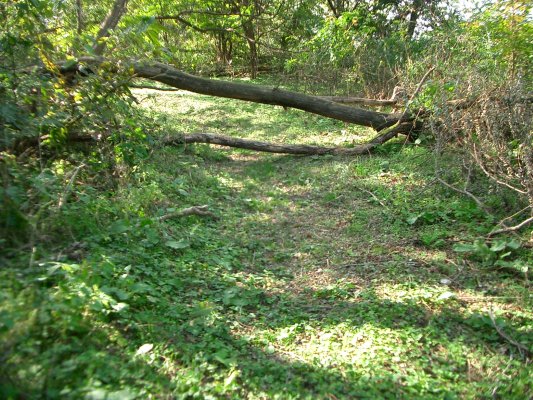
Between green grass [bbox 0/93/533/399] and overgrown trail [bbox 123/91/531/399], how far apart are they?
0.01 m

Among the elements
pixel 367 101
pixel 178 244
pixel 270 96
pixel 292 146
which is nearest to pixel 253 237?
pixel 178 244

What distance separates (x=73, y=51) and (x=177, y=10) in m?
8.30

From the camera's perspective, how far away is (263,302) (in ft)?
11.1

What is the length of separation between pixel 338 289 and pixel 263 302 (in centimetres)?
71

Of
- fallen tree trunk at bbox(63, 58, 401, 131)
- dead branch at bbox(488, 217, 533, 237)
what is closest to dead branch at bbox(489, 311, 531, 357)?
dead branch at bbox(488, 217, 533, 237)

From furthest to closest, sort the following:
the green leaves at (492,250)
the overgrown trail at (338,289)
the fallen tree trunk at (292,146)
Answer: the fallen tree trunk at (292,146) → the green leaves at (492,250) → the overgrown trail at (338,289)

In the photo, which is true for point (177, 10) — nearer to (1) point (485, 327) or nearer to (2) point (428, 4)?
(2) point (428, 4)

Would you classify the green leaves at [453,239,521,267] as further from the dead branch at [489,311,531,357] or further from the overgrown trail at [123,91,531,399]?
the dead branch at [489,311,531,357]

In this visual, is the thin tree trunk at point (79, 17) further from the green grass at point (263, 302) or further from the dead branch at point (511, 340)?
the dead branch at point (511, 340)

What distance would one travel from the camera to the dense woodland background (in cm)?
241

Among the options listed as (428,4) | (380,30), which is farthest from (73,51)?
(428,4)

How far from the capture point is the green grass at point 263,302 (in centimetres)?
220

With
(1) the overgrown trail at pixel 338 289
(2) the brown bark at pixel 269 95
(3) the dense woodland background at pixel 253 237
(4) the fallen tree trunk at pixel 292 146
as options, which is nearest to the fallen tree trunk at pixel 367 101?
(2) the brown bark at pixel 269 95

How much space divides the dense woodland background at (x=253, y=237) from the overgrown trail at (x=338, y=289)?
0.06 feet
